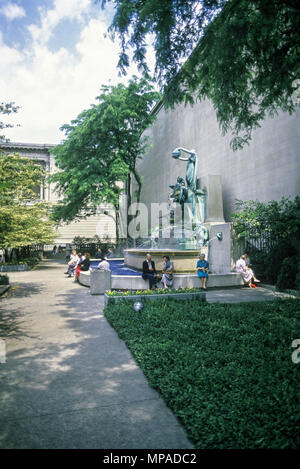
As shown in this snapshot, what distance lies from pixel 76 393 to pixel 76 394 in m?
0.03

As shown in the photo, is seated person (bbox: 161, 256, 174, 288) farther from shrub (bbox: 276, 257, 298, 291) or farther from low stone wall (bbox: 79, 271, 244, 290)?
shrub (bbox: 276, 257, 298, 291)

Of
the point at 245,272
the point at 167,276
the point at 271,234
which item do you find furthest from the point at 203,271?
the point at 271,234

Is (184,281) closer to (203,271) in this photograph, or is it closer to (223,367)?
(203,271)

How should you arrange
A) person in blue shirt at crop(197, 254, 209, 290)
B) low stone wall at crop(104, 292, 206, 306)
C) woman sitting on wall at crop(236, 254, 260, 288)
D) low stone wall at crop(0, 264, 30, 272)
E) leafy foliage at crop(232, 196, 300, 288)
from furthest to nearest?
low stone wall at crop(0, 264, 30, 272) < woman sitting on wall at crop(236, 254, 260, 288) < leafy foliage at crop(232, 196, 300, 288) < person in blue shirt at crop(197, 254, 209, 290) < low stone wall at crop(104, 292, 206, 306)

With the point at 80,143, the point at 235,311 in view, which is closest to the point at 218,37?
the point at 235,311

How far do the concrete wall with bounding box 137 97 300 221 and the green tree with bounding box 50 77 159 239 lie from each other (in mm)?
4090

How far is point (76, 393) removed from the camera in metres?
3.96

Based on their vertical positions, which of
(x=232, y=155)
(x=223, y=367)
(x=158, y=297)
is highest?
(x=232, y=155)

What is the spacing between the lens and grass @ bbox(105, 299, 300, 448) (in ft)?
9.95

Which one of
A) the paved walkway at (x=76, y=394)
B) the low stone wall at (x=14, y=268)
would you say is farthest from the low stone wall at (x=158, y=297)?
the low stone wall at (x=14, y=268)

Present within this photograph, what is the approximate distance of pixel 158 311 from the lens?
25.1 feet

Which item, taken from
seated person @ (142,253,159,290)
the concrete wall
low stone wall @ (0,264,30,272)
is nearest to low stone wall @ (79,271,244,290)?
seated person @ (142,253,159,290)

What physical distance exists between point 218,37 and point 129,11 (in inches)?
85.0
